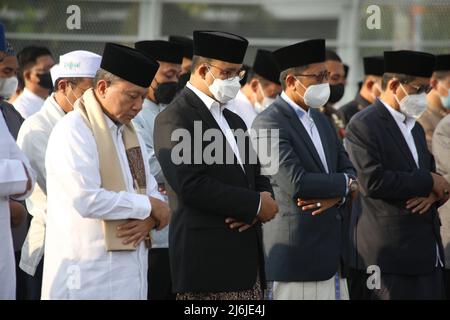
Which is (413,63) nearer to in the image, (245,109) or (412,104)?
(412,104)

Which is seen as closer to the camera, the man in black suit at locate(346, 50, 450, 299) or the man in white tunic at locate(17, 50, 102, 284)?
the man in white tunic at locate(17, 50, 102, 284)

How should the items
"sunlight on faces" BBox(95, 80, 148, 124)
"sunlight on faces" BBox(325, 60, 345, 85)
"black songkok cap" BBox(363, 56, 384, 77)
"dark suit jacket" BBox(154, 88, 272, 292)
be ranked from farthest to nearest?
"black songkok cap" BBox(363, 56, 384, 77) < "sunlight on faces" BBox(325, 60, 345, 85) < "dark suit jacket" BBox(154, 88, 272, 292) < "sunlight on faces" BBox(95, 80, 148, 124)

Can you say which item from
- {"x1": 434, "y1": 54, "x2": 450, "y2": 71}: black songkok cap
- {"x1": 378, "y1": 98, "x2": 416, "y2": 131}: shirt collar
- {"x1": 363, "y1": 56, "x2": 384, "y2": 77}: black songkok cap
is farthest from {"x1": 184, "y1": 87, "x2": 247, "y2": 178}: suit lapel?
{"x1": 363, "y1": 56, "x2": 384, "y2": 77}: black songkok cap

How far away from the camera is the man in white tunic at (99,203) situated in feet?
16.3

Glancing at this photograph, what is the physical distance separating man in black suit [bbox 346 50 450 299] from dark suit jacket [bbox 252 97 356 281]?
47 centimetres

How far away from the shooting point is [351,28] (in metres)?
11.4

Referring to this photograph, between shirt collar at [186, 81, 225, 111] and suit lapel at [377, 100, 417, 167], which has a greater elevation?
A: shirt collar at [186, 81, 225, 111]

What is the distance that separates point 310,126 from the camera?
6480 millimetres

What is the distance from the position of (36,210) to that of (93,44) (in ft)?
15.8

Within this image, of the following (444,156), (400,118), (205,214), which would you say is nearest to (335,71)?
(444,156)

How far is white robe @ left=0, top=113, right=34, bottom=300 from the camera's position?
5008 mm

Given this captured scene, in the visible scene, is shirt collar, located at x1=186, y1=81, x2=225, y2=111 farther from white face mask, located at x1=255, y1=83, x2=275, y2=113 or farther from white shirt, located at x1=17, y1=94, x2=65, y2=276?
white face mask, located at x1=255, y1=83, x2=275, y2=113

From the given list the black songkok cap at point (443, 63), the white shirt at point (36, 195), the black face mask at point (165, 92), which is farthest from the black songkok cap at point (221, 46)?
the black songkok cap at point (443, 63)

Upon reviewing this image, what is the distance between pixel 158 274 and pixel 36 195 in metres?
1.20
